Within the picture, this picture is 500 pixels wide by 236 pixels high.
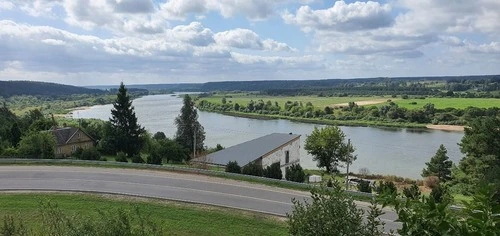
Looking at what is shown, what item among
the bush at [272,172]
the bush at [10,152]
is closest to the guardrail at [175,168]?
the bush at [272,172]

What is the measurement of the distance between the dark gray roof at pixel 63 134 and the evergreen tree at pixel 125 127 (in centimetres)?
606

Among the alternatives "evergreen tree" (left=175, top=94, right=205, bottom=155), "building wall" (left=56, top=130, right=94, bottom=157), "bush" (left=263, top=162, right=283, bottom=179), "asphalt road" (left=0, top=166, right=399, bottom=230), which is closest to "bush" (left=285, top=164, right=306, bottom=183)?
"bush" (left=263, top=162, right=283, bottom=179)

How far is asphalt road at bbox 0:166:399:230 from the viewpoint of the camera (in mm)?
19641

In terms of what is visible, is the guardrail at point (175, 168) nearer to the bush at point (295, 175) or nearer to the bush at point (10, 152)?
the bush at point (295, 175)

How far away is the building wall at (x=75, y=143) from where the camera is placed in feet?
149

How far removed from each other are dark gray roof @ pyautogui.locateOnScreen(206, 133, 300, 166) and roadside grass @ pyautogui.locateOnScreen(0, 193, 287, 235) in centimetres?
1046

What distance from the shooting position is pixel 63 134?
47.0 metres

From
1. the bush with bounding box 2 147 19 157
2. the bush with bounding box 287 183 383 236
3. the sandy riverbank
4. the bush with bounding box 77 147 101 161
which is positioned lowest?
the sandy riverbank

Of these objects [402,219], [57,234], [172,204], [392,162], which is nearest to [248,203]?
[172,204]

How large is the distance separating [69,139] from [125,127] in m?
7.55

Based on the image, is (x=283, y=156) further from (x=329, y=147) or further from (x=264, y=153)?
(x=329, y=147)

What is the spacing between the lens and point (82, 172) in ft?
82.0

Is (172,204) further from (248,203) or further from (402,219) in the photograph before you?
(402,219)

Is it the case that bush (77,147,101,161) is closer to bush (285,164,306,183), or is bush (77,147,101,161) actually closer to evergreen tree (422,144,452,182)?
bush (285,164,306,183)
